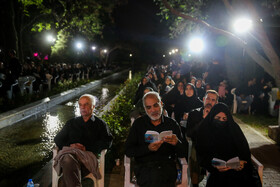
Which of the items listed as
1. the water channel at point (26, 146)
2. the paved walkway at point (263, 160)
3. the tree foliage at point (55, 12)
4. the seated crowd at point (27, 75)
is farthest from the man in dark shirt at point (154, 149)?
the tree foliage at point (55, 12)

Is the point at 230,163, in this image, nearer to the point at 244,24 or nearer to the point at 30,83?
the point at 244,24

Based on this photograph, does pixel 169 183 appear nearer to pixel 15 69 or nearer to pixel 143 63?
pixel 15 69

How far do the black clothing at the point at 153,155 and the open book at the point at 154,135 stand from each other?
164mm

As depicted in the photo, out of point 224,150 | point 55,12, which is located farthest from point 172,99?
point 55,12

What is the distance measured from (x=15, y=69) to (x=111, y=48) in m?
48.6

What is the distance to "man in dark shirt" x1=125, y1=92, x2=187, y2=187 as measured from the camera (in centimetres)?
362

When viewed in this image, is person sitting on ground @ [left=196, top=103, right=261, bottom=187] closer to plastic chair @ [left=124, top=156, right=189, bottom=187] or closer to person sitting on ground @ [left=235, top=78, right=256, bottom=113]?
plastic chair @ [left=124, top=156, right=189, bottom=187]

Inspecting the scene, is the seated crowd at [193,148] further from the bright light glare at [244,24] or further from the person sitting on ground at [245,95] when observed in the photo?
the person sitting on ground at [245,95]

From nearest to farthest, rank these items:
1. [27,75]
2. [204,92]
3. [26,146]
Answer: [26,146] < [204,92] < [27,75]

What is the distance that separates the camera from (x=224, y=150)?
158 inches

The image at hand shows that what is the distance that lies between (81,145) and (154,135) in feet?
3.64

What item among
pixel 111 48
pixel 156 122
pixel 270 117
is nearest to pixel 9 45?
pixel 270 117

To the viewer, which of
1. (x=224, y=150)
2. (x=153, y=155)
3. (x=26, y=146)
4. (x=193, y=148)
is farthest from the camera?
(x=26, y=146)

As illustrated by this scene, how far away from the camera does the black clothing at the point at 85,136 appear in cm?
423
